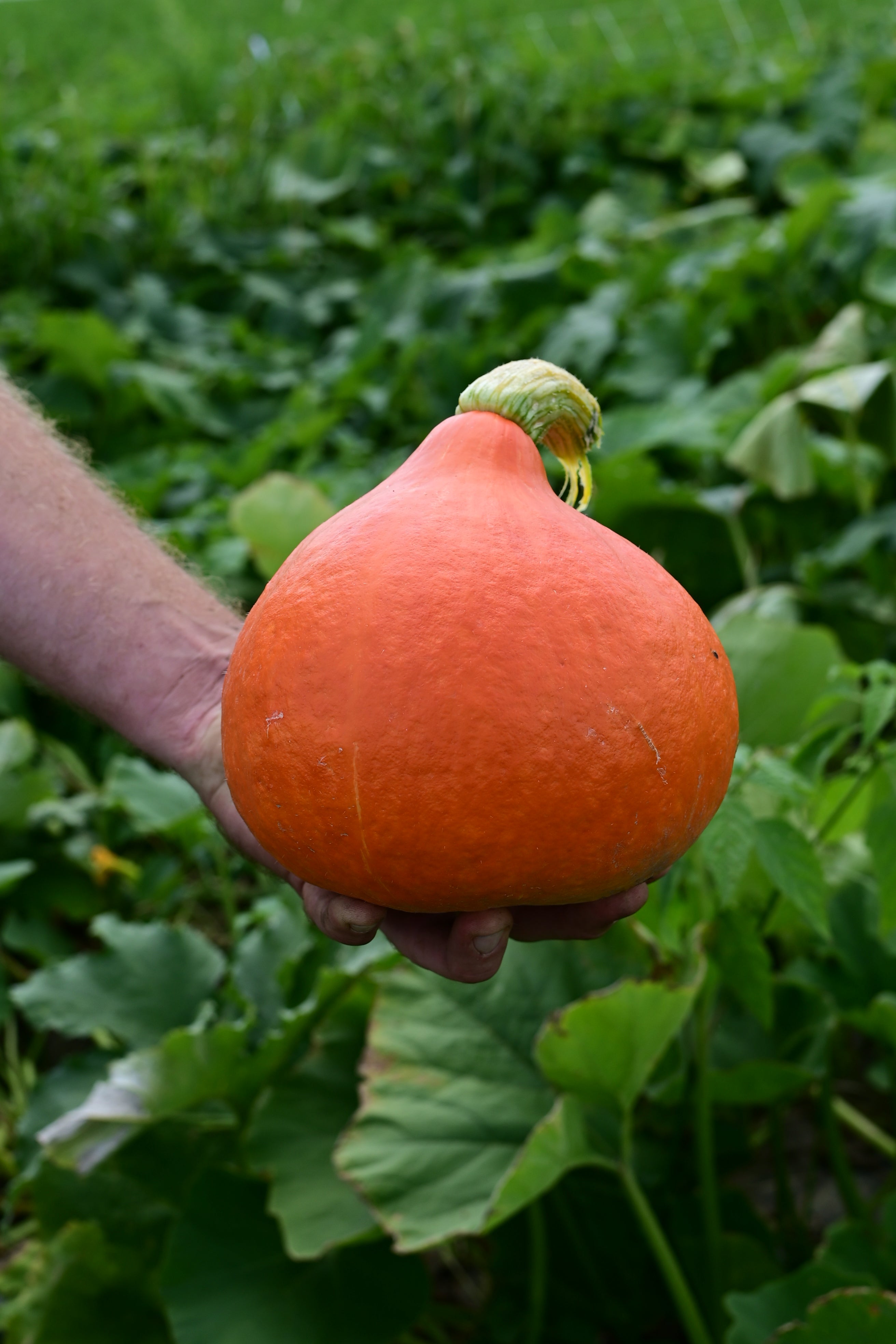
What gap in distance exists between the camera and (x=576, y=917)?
1105 millimetres

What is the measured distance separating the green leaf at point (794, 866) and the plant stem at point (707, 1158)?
35 centimetres

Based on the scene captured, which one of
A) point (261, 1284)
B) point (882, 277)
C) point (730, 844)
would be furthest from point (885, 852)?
point (882, 277)

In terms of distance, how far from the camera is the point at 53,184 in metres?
5.24

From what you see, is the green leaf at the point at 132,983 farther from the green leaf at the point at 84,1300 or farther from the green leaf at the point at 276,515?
the green leaf at the point at 276,515

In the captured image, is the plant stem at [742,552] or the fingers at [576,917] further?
the plant stem at [742,552]

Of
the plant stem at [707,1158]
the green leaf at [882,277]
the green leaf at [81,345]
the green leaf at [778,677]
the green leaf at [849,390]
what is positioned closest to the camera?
the plant stem at [707,1158]

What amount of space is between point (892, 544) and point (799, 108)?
13.0ft

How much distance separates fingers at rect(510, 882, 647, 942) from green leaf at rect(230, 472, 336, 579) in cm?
159

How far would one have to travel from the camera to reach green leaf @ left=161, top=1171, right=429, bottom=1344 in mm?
1662

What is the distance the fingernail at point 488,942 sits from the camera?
1.00m

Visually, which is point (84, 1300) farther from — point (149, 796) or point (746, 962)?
point (746, 962)

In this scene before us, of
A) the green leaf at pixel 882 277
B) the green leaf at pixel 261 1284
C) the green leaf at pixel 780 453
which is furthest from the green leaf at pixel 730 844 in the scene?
the green leaf at pixel 882 277

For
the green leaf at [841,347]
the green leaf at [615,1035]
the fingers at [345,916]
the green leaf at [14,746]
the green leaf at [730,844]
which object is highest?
the fingers at [345,916]

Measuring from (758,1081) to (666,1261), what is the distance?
26 cm
